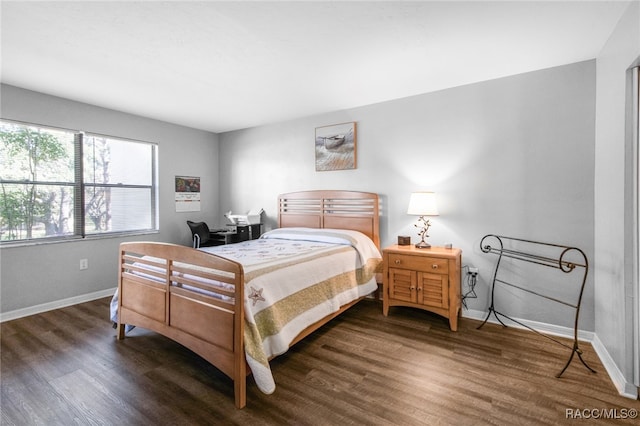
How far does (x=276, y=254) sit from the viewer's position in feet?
8.63

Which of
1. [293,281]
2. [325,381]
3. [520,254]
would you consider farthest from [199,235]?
[520,254]

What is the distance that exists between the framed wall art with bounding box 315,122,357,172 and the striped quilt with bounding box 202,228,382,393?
3.13 ft

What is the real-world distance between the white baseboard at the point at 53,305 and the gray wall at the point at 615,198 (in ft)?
16.6

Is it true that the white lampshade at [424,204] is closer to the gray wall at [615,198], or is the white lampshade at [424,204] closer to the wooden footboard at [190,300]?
the gray wall at [615,198]

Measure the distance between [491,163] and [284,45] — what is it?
225cm

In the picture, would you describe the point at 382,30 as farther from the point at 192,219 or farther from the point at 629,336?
the point at 192,219

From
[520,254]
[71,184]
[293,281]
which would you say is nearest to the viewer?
[293,281]

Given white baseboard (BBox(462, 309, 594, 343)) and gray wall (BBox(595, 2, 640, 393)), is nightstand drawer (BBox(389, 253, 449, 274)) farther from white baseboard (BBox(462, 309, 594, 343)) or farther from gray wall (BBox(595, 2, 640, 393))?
gray wall (BBox(595, 2, 640, 393))

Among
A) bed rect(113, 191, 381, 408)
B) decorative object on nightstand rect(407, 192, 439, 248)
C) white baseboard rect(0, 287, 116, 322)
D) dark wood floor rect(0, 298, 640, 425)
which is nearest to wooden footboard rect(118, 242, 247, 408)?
bed rect(113, 191, 381, 408)

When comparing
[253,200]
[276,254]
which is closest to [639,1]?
[276,254]

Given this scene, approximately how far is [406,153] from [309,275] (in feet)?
6.30

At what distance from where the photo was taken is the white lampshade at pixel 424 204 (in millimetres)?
2962

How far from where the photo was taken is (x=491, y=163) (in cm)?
292

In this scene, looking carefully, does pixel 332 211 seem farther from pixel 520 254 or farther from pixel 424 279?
pixel 520 254
